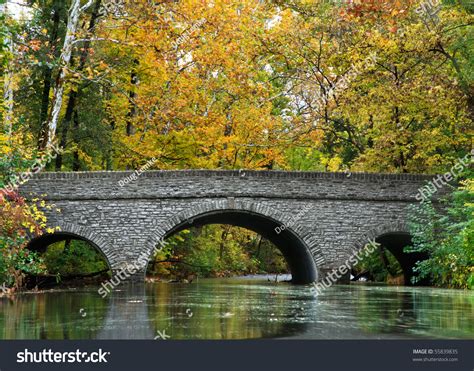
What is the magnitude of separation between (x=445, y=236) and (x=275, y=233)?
5603mm

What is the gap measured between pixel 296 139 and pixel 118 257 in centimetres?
904


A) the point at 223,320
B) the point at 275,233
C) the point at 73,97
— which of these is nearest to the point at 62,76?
the point at 73,97

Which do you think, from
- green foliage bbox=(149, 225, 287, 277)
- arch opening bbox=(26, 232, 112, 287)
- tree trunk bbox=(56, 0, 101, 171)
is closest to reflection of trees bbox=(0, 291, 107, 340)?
arch opening bbox=(26, 232, 112, 287)

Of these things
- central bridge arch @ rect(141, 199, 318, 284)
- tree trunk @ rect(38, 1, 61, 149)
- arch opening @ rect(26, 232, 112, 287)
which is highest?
tree trunk @ rect(38, 1, 61, 149)

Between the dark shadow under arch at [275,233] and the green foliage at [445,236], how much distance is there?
10.9 feet

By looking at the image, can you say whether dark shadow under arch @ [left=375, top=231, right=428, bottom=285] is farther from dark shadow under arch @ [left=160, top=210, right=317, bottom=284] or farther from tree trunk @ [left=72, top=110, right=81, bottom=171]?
tree trunk @ [left=72, top=110, right=81, bottom=171]

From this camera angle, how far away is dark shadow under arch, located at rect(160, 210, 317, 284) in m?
20.7

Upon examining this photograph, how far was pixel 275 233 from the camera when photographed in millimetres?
23219

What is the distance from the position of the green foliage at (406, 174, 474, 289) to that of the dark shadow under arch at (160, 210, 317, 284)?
10.9 feet

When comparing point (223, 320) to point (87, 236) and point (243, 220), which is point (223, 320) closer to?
point (87, 236)

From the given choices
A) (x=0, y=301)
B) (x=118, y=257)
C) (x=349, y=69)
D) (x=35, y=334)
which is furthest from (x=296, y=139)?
(x=35, y=334)

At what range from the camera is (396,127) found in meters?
24.6
